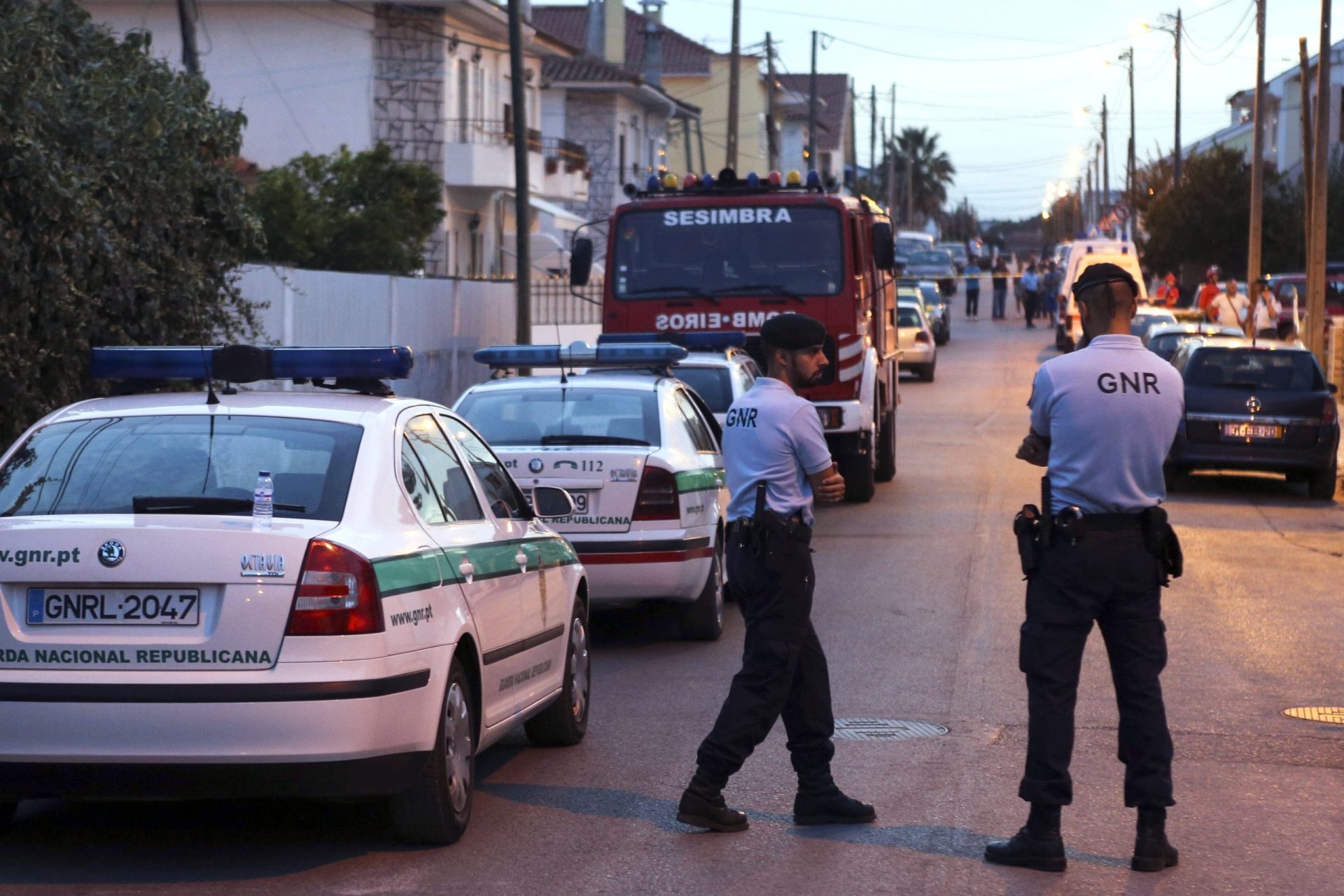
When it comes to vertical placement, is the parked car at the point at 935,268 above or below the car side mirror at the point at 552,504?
above

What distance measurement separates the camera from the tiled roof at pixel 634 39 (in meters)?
74.4

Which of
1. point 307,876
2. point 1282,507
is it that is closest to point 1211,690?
point 307,876

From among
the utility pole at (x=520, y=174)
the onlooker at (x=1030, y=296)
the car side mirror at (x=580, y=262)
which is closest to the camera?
the car side mirror at (x=580, y=262)

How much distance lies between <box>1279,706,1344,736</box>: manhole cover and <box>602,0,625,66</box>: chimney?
193ft

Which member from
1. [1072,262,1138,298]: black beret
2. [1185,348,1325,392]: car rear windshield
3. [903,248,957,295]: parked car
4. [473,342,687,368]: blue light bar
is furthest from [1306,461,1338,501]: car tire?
[903,248,957,295]: parked car

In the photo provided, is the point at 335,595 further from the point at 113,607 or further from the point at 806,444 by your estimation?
the point at 806,444

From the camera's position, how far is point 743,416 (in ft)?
21.5

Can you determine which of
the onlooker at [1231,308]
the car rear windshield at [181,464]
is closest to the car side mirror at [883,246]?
the car rear windshield at [181,464]

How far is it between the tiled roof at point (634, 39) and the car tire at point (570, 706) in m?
61.6

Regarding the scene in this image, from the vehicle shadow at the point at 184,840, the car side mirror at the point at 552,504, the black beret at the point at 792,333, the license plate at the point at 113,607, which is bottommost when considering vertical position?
the vehicle shadow at the point at 184,840

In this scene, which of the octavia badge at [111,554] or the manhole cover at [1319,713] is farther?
the manhole cover at [1319,713]

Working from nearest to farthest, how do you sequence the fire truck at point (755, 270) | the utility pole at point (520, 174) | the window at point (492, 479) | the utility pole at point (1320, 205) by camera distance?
1. the window at point (492, 479)
2. the fire truck at point (755, 270)
3. the utility pole at point (520, 174)
4. the utility pole at point (1320, 205)

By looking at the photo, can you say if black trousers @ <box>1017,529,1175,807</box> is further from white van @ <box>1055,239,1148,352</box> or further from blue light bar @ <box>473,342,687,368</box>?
white van @ <box>1055,239,1148,352</box>

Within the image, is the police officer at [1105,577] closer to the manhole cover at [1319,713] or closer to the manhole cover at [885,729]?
the manhole cover at [885,729]
